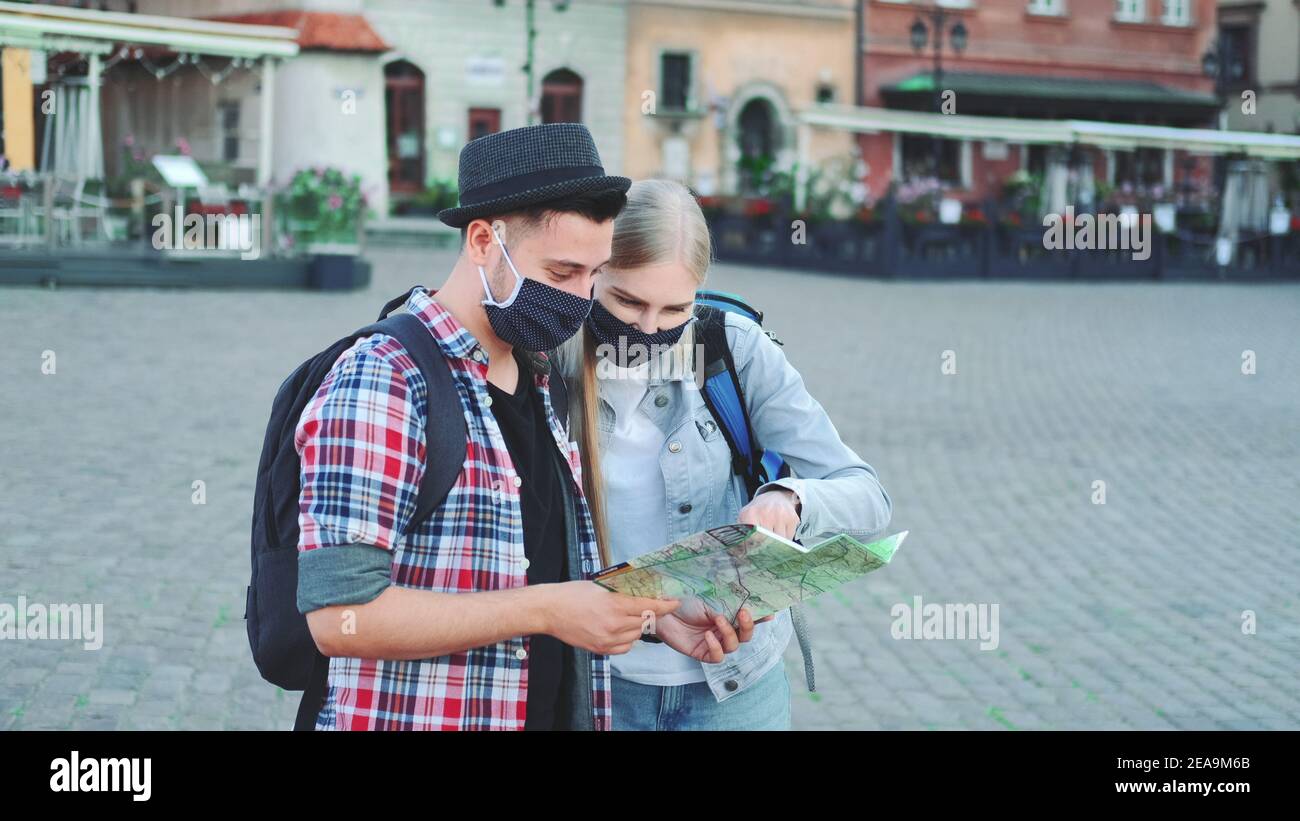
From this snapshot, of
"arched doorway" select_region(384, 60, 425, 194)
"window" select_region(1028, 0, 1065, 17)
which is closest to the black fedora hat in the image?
"arched doorway" select_region(384, 60, 425, 194)

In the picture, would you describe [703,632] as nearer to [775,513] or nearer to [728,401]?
[775,513]

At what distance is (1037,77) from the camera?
1775 inches

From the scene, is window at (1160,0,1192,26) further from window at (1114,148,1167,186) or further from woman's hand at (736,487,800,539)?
woman's hand at (736,487,800,539)

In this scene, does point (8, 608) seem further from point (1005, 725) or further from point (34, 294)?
point (34, 294)

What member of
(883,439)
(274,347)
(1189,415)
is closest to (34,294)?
(274,347)

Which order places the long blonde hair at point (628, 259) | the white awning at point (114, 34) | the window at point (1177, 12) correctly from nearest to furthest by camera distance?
the long blonde hair at point (628, 259), the white awning at point (114, 34), the window at point (1177, 12)

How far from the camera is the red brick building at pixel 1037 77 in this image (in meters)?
43.2

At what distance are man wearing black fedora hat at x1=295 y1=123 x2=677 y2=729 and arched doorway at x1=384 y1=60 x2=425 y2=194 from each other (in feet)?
120

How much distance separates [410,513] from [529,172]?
50 centimetres

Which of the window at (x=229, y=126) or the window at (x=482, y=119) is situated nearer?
the window at (x=229, y=126)

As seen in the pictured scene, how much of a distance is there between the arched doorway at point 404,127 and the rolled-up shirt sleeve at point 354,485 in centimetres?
3689

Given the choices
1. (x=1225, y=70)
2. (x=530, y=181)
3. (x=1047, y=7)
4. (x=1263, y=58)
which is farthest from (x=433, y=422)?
(x=1263, y=58)

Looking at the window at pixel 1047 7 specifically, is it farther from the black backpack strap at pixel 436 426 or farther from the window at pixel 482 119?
the black backpack strap at pixel 436 426

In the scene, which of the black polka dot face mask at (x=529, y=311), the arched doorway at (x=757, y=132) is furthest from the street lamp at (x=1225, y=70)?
the black polka dot face mask at (x=529, y=311)
